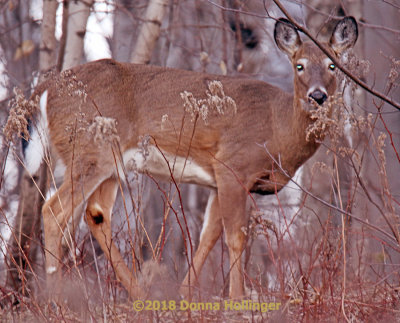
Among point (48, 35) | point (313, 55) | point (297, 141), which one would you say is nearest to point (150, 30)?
point (48, 35)

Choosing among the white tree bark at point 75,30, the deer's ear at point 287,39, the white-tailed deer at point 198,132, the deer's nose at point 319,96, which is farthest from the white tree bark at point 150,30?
the deer's nose at point 319,96

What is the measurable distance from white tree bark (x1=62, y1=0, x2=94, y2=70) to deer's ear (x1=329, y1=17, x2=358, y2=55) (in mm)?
2447

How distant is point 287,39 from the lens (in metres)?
6.09

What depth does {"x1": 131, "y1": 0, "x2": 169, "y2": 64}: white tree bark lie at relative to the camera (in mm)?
7039

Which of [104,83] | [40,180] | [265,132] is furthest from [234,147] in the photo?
[40,180]

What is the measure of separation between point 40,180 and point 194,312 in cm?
280

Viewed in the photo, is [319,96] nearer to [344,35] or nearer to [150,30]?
[344,35]

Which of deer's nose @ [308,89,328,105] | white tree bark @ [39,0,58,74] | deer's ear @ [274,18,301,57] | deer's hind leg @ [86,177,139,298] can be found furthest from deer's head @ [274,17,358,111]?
white tree bark @ [39,0,58,74]

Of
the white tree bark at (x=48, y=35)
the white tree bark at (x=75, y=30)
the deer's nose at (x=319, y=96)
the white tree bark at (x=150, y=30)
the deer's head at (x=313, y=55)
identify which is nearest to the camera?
the deer's nose at (x=319, y=96)

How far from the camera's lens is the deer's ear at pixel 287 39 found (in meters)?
6.02

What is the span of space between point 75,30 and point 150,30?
2.51 ft

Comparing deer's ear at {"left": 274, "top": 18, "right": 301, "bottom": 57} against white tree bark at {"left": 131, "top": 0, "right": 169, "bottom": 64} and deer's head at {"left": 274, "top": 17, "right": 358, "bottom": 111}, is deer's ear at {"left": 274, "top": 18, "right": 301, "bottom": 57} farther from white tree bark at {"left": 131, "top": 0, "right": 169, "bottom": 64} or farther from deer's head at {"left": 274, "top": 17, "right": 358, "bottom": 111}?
white tree bark at {"left": 131, "top": 0, "right": 169, "bottom": 64}

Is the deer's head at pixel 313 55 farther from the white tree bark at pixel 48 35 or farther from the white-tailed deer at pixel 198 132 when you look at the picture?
the white tree bark at pixel 48 35

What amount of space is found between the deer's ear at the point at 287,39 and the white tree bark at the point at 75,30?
196cm
